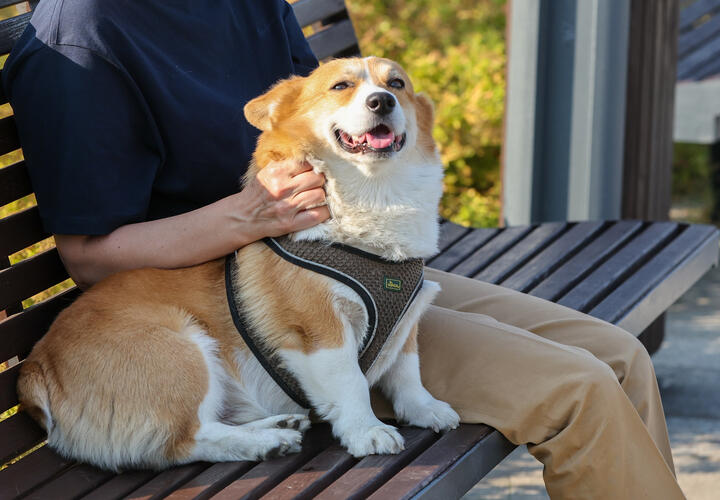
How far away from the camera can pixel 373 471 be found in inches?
69.3

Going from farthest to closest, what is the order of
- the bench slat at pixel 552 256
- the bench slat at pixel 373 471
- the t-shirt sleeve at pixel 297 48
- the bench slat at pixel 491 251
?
the bench slat at pixel 491 251 → the bench slat at pixel 552 256 → the t-shirt sleeve at pixel 297 48 → the bench slat at pixel 373 471

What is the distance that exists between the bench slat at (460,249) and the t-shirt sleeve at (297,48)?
85cm

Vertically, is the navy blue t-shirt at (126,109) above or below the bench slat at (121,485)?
above

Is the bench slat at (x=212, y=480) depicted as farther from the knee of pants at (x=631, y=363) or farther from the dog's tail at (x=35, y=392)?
the knee of pants at (x=631, y=363)

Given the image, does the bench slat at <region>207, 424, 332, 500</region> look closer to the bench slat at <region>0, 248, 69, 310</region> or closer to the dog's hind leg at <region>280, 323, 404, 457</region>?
the dog's hind leg at <region>280, 323, 404, 457</region>

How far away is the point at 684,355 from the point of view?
4.13 m

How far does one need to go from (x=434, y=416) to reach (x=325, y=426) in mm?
244

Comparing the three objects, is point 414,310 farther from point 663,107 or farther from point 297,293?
point 663,107

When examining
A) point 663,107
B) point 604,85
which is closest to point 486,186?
point 663,107

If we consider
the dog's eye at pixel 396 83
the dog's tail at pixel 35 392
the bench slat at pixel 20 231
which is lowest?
the dog's tail at pixel 35 392

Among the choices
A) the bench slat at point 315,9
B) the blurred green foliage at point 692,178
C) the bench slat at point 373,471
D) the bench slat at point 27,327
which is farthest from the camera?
the blurred green foliage at point 692,178

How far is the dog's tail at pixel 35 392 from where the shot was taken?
1837mm

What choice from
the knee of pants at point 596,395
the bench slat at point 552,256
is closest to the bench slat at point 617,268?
the bench slat at point 552,256

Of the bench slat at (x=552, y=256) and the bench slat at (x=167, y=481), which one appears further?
the bench slat at (x=552, y=256)
